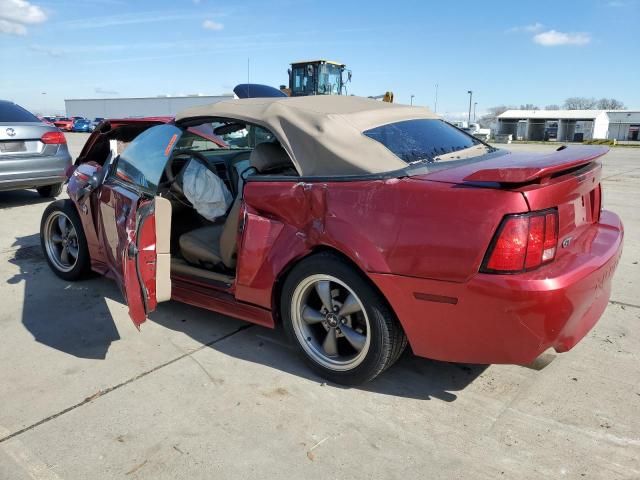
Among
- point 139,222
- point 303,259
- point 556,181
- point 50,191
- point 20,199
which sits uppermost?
point 556,181

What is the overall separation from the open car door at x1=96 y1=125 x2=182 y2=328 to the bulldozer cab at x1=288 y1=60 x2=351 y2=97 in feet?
59.1

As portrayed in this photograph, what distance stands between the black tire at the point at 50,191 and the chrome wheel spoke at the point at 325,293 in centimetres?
738

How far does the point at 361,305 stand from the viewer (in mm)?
2629

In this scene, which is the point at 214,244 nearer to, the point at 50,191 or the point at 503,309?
the point at 503,309

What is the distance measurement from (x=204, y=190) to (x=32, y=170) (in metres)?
5.06

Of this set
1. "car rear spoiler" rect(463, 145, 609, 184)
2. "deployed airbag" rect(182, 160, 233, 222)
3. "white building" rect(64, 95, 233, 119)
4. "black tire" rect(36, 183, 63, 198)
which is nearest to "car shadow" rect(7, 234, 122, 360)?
"deployed airbag" rect(182, 160, 233, 222)

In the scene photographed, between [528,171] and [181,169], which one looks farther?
[181,169]

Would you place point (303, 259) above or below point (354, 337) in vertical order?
above

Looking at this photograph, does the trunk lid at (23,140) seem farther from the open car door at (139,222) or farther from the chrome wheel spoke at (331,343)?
the chrome wheel spoke at (331,343)

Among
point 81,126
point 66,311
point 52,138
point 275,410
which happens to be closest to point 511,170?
point 275,410

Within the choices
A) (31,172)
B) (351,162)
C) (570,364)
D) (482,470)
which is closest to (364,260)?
(351,162)

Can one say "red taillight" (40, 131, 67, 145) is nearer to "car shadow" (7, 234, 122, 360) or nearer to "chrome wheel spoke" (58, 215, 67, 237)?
"car shadow" (7, 234, 122, 360)

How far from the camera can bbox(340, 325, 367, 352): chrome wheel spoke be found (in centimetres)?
275

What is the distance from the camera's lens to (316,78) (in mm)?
21141
